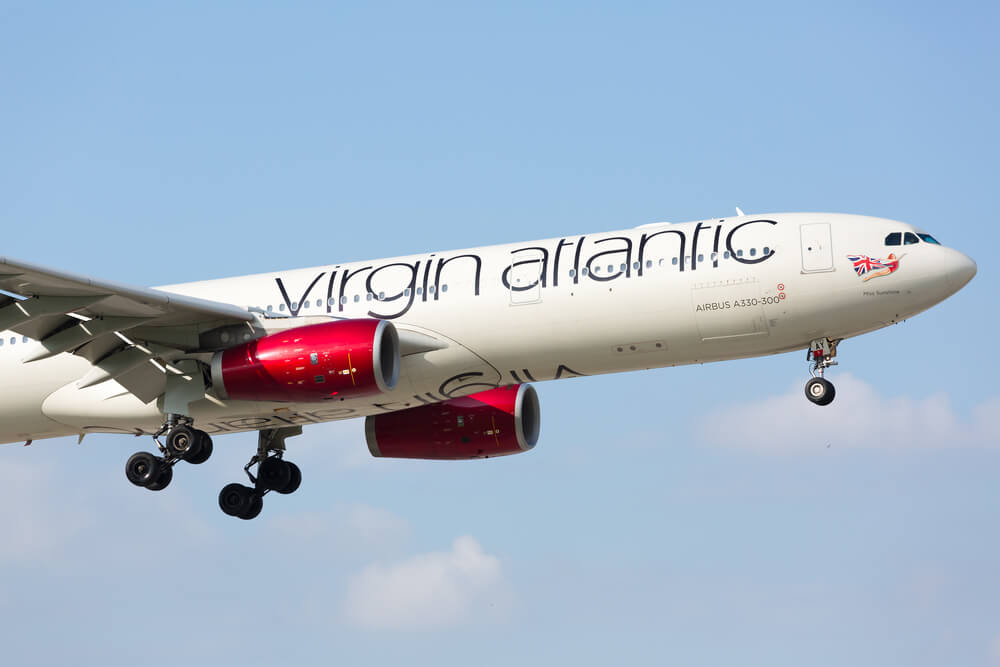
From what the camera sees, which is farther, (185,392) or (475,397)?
(475,397)

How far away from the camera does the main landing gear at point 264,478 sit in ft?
128

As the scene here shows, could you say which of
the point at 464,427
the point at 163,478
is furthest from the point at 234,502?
the point at 464,427

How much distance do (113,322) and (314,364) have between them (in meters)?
4.55

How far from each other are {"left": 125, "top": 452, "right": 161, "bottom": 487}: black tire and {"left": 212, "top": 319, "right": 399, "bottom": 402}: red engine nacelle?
3215mm

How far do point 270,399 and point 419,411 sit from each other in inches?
270

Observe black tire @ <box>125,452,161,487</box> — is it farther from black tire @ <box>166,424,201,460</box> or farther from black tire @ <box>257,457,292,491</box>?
black tire @ <box>257,457,292,491</box>

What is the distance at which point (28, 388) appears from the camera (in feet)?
117

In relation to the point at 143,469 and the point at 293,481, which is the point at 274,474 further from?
the point at 143,469

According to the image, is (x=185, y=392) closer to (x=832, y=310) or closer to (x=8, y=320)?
(x=8, y=320)

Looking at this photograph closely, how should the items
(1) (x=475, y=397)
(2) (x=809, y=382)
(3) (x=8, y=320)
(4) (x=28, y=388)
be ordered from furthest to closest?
(1) (x=475, y=397), (4) (x=28, y=388), (2) (x=809, y=382), (3) (x=8, y=320)

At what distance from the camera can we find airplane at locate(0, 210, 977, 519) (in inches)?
1262

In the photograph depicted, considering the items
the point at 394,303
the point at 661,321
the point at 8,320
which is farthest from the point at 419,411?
the point at 8,320

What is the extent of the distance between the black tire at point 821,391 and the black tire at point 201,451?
1349 centimetres

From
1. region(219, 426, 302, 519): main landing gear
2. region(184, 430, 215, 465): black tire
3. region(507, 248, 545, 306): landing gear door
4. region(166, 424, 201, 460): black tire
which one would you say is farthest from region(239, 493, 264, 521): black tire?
region(507, 248, 545, 306): landing gear door
